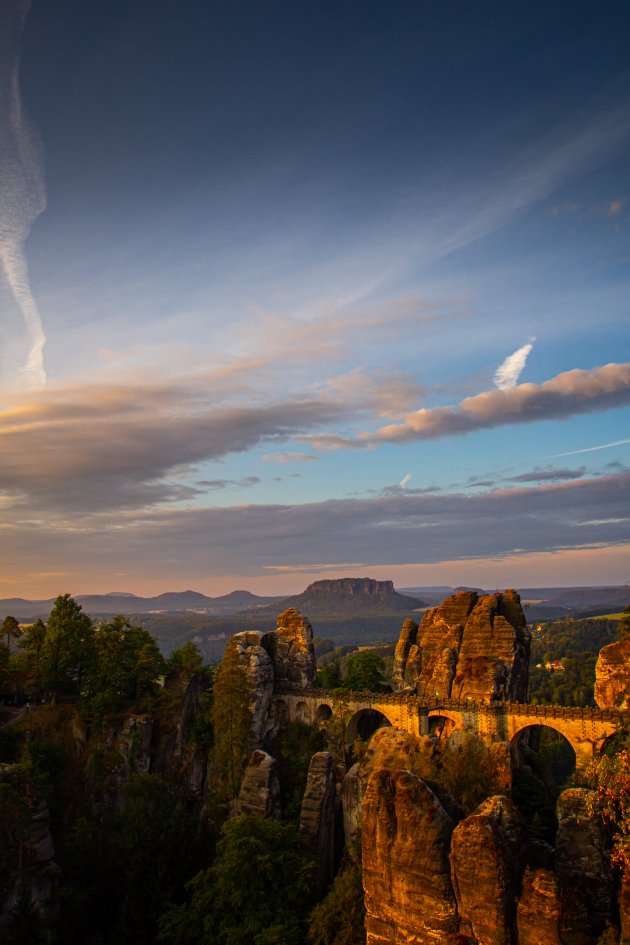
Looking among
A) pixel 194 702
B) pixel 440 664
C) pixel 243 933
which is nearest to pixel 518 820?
pixel 243 933

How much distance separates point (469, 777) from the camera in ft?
123

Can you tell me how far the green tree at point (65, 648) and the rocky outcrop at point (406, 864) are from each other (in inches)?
1823

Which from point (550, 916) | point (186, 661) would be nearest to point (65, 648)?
point (186, 661)

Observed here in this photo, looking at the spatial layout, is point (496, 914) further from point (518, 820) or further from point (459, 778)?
point (459, 778)

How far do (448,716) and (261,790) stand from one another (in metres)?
17.6

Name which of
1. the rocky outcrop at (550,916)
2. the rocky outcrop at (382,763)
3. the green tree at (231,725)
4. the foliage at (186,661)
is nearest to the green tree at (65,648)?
the foliage at (186,661)

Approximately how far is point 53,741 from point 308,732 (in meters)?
24.0

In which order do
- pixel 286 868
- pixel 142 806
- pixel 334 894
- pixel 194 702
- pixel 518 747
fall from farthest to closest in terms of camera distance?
pixel 194 702
pixel 518 747
pixel 142 806
pixel 286 868
pixel 334 894

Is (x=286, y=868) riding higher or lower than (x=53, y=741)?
lower

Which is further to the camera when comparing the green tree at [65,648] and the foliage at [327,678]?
the foliage at [327,678]

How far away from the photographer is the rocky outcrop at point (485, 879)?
21922mm

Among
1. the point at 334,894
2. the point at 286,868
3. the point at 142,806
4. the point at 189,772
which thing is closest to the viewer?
the point at 334,894

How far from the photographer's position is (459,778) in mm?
37312

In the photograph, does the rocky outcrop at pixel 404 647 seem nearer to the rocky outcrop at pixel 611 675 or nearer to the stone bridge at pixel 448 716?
the stone bridge at pixel 448 716
